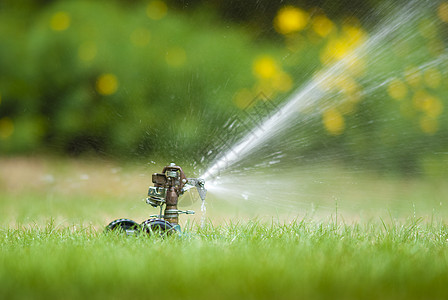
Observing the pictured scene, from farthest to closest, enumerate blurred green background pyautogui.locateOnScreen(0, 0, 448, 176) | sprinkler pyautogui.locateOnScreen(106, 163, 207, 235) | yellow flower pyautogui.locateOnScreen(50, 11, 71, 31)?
yellow flower pyautogui.locateOnScreen(50, 11, 71, 31), blurred green background pyautogui.locateOnScreen(0, 0, 448, 176), sprinkler pyautogui.locateOnScreen(106, 163, 207, 235)

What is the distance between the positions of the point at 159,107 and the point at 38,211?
3.56ft

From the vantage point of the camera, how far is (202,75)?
3.91 m

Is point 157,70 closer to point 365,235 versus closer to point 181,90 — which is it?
point 181,90

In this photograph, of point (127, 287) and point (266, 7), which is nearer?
point (127, 287)

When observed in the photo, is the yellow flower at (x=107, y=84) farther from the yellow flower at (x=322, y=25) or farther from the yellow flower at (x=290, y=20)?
the yellow flower at (x=322, y=25)

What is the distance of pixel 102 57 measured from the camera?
403cm

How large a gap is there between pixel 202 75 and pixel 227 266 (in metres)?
2.47

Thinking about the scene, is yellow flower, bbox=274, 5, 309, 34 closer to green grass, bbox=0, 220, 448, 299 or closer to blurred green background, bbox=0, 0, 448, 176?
blurred green background, bbox=0, 0, 448, 176

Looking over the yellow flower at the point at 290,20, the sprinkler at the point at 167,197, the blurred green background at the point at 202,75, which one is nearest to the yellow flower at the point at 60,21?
the blurred green background at the point at 202,75

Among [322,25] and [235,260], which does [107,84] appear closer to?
[322,25]

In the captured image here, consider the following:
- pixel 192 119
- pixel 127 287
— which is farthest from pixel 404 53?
pixel 127 287

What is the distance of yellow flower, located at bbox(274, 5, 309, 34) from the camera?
4.13 meters

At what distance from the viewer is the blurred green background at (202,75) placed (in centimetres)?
392

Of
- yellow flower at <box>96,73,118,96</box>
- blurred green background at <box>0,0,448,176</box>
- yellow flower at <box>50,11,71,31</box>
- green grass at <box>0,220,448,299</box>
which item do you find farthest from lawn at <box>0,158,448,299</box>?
yellow flower at <box>50,11,71,31</box>
